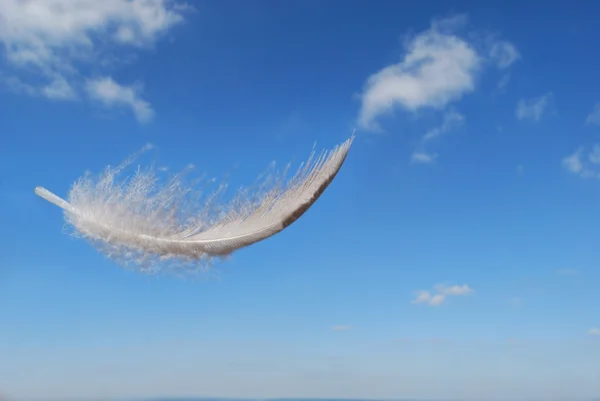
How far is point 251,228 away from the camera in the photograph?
400cm

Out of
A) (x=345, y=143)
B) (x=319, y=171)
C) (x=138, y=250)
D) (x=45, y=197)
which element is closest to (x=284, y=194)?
(x=319, y=171)

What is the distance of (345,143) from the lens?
4.09m

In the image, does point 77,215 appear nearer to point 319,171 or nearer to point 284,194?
point 284,194

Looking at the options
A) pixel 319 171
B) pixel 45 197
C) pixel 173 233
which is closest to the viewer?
pixel 319 171

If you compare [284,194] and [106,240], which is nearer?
[284,194]

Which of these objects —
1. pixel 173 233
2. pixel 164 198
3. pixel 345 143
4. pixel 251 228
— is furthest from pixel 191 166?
pixel 345 143

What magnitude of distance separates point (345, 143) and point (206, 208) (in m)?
1.26

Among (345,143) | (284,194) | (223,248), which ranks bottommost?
(223,248)

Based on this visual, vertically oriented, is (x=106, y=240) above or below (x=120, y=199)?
below

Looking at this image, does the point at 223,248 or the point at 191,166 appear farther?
the point at 191,166

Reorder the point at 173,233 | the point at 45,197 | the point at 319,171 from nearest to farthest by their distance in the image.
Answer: the point at 319,171, the point at 173,233, the point at 45,197

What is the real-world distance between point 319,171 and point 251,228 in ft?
2.10

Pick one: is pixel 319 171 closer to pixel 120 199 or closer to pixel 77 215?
pixel 120 199

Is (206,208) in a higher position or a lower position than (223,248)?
higher
